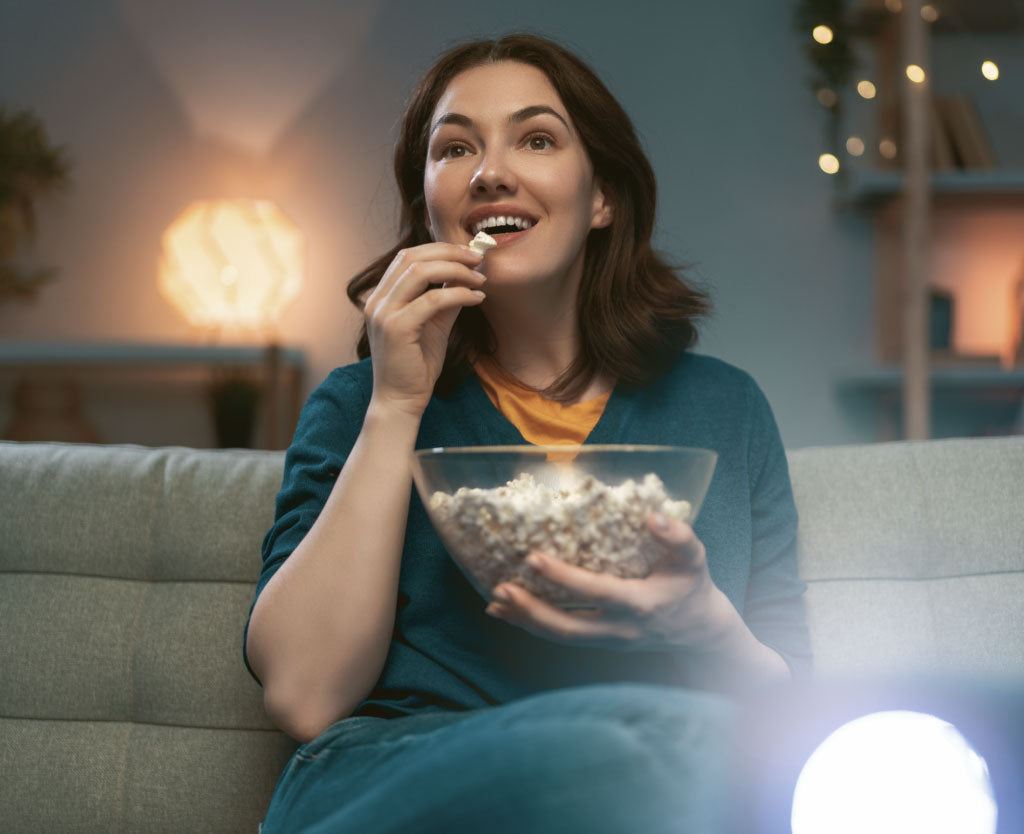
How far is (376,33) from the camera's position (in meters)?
3.25

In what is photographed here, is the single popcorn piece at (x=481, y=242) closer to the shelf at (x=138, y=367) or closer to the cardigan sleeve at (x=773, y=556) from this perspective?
the cardigan sleeve at (x=773, y=556)

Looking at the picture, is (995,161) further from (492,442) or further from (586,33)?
(492,442)

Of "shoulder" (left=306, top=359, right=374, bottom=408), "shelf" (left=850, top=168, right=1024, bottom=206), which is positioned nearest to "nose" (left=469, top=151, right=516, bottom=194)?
"shoulder" (left=306, top=359, right=374, bottom=408)

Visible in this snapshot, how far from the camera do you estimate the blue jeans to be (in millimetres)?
578

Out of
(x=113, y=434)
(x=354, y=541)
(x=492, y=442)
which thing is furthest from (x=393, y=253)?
(x=113, y=434)

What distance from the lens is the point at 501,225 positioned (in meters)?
1.11

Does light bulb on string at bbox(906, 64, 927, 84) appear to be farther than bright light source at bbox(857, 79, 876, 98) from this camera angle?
No

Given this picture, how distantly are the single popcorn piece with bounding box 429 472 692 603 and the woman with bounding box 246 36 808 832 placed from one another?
0.06 ft

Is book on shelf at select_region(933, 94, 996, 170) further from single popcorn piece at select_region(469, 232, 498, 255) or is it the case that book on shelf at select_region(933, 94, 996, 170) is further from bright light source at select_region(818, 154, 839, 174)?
single popcorn piece at select_region(469, 232, 498, 255)

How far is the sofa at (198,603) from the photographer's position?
1.18 metres

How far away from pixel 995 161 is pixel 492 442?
229 cm

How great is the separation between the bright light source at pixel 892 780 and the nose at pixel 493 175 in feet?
2.20

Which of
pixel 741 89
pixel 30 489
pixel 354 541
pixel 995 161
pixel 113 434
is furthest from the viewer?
pixel 113 434

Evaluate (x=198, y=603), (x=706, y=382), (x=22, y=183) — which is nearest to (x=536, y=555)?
(x=706, y=382)
